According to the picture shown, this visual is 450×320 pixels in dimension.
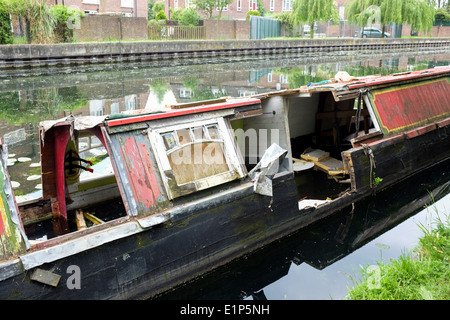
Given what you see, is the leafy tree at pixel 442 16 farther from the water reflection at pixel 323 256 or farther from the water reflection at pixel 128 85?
the water reflection at pixel 323 256

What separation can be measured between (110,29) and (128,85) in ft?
32.0

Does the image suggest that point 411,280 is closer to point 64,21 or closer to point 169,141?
point 169,141

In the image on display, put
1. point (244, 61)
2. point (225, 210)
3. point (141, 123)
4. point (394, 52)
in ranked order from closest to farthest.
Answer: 1. point (141, 123)
2. point (225, 210)
3. point (244, 61)
4. point (394, 52)

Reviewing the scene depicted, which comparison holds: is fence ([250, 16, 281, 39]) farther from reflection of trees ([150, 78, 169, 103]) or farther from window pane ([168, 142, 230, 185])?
window pane ([168, 142, 230, 185])

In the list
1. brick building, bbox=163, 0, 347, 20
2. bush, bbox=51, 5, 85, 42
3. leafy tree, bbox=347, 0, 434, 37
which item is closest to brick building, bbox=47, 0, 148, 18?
bush, bbox=51, 5, 85, 42

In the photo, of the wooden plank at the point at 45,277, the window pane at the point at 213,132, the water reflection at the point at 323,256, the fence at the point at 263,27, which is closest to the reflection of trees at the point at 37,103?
the window pane at the point at 213,132

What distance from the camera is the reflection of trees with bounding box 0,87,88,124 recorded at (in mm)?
11994

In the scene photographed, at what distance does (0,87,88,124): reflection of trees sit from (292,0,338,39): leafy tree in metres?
21.8

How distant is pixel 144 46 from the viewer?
74.7 ft

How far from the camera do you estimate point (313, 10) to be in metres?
31.6

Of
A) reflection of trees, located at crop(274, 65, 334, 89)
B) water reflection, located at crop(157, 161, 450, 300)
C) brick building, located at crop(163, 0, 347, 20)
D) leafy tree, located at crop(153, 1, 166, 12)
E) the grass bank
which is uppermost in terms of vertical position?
brick building, located at crop(163, 0, 347, 20)

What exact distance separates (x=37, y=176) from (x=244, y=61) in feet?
67.5
